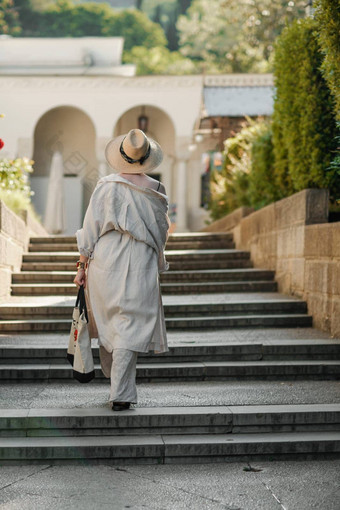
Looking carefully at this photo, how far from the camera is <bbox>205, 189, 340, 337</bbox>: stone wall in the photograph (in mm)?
8062

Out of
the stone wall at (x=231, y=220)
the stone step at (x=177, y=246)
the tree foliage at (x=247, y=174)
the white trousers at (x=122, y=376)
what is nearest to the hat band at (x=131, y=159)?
the white trousers at (x=122, y=376)

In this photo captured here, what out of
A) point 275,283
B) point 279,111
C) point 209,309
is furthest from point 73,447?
point 279,111

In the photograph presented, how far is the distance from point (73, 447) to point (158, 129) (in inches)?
979

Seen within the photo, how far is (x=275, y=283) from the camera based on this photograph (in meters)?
10.4

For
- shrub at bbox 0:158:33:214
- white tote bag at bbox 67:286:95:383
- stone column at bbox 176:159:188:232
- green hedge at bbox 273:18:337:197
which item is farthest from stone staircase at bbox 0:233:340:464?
stone column at bbox 176:159:188:232

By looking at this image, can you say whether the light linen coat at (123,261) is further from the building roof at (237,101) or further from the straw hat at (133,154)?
the building roof at (237,101)

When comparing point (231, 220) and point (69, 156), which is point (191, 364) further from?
point (69, 156)

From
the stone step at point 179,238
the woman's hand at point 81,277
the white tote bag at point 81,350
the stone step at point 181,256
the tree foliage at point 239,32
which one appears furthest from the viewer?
the tree foliage at point 239,32

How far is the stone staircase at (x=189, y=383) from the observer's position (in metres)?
5.01

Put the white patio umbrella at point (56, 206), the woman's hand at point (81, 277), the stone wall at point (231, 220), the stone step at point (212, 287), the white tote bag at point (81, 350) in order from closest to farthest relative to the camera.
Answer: the white tote bag at point (81, 350), the woman's hand at point (81, 277), the stone step at point (212, 287), the stone wall at point (231, 220), the white patio umbrella at point (56, 206)

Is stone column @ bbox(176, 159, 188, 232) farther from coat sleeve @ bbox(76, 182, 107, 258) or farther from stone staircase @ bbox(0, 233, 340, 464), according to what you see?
coat sleeve @ bbox(76, 182, 107, 258)

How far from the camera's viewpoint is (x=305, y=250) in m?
9.02

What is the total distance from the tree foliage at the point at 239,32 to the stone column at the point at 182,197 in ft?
11.7

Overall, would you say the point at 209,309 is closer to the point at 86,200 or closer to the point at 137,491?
the point at 137,491
